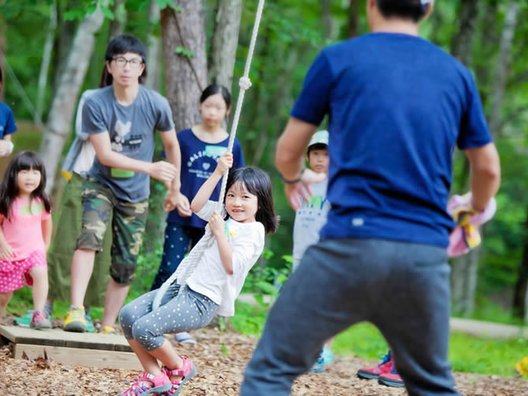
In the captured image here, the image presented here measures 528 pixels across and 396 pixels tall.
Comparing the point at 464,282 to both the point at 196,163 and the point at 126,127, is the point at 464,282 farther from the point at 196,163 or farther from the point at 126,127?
the point at 126,127

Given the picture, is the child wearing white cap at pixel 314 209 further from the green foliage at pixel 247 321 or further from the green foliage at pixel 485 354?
the green foliage at pixel 485 354

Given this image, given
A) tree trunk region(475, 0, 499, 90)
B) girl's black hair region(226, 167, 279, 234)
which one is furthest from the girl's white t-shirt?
tree trunk region(475, 0, 499, 90)

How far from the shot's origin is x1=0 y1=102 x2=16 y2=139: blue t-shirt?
246 inches

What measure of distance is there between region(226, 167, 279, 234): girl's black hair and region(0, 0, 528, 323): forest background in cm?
187

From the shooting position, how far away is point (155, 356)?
4664mm

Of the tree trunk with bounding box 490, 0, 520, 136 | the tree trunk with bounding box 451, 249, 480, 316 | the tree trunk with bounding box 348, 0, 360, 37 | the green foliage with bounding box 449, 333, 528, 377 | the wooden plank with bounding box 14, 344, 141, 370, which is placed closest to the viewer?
the wooden plank with bounding box 14, 344, 141, 370

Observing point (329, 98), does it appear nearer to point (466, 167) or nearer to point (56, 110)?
point (56, 110)

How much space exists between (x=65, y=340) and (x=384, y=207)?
306 centimetres

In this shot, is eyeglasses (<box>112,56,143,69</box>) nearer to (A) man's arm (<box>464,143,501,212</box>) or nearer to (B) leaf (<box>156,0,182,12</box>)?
(B) leaf (<box>156,0,182,12</box>)

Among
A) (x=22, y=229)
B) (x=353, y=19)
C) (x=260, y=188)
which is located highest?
(x=353, y=19)

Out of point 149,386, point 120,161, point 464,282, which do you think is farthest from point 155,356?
point 464,282

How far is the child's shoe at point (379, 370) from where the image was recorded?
613 cm

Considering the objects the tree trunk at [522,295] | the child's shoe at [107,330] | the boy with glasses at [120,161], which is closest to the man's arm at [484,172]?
the boy with glasses at [120,161]

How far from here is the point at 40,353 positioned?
5531 mm
